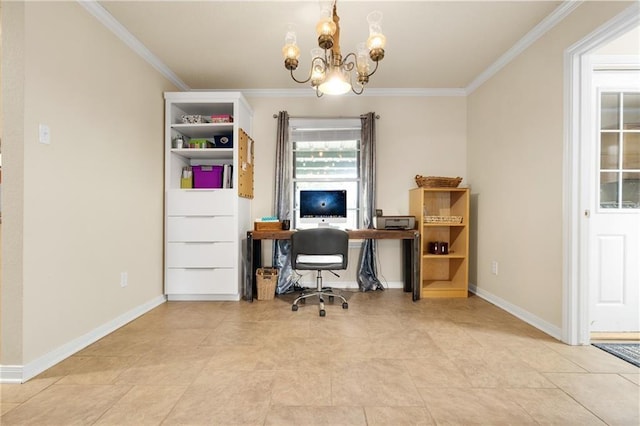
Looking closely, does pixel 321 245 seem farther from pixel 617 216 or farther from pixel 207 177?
pixel 617 216

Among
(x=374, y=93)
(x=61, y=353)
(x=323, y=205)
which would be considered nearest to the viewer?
(x=61, y=353)

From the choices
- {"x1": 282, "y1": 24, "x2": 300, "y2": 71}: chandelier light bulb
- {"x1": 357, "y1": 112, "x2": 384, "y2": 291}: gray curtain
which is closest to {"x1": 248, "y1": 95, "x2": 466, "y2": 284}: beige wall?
{"x1": 357, "y1": 112, "x2": 384, "y2": 291}: gray curtain

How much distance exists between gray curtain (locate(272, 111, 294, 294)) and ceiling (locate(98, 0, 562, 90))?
0.60 metres

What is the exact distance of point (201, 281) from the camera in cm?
314

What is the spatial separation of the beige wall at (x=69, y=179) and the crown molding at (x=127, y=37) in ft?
0.17

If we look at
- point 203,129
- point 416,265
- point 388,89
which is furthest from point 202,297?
point 388,89

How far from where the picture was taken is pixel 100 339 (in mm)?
2199

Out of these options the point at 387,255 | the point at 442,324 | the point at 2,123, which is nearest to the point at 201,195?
the point at 2,123

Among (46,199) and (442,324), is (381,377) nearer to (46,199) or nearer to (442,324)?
(442,324)

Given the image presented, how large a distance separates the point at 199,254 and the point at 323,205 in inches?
56.4

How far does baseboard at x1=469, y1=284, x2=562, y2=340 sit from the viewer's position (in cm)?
225

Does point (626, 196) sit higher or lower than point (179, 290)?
higher

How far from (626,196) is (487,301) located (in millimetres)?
1473

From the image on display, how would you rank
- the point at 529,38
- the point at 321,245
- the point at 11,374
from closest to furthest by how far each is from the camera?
the point at 11,374, the point at 529,38, the point at 321,245
